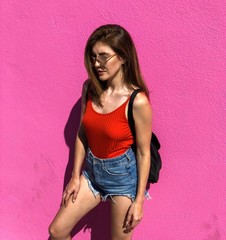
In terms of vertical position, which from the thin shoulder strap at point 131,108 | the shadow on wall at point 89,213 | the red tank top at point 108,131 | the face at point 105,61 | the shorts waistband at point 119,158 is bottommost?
the shadow on wall at point 89,213

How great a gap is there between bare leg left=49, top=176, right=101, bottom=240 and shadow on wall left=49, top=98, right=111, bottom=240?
35cm

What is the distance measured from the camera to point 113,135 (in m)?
1.67

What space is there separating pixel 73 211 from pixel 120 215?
0.26 meters

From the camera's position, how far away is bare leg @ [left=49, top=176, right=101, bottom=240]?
1871mm

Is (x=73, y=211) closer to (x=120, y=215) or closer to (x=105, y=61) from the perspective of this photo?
(x=120, y=215)

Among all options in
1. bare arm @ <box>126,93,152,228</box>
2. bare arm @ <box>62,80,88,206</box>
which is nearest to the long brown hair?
bare arm @ <box>126,93,152,228</box>

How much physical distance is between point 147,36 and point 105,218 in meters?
1.17

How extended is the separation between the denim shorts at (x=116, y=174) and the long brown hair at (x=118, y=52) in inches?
11.3

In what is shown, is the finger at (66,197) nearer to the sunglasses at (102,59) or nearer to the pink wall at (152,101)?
the pink wall at (152,101)

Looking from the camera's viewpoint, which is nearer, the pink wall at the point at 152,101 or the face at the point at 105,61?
the face at the point at 105,61

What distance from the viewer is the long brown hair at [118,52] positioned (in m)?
1.60

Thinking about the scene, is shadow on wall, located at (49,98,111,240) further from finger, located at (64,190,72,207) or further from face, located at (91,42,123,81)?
face, located at (91,42,123,81)

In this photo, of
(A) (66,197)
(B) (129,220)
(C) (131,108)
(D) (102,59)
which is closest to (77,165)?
(A) (66,197)

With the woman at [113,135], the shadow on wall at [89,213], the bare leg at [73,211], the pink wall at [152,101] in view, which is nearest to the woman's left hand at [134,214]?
the woman at [113,135]
